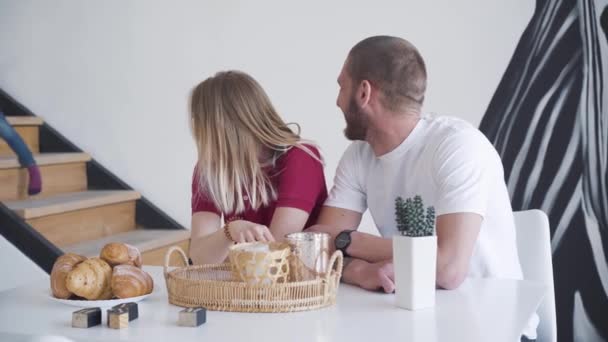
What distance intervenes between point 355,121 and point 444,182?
34 centimetres

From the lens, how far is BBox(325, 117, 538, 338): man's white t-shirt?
1.73m

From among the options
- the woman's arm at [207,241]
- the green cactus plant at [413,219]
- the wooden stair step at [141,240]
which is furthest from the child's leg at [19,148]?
the green cactus plant at [413,219]

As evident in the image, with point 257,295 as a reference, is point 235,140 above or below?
above

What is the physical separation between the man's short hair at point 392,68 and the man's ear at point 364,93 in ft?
0.04

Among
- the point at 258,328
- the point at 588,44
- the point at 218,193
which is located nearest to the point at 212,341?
the point at 258,328

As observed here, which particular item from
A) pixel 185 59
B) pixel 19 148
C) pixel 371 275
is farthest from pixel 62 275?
pixel 185 59

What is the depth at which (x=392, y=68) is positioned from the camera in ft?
6.24

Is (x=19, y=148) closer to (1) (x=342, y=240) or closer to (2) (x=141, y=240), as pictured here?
(2) (x=141, y=240)

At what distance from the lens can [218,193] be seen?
6.57 feet

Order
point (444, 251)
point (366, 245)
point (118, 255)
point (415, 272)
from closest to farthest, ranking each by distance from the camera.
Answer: point (415, 272)
point (118, 255)
point (444, 251)
point (366, 245)

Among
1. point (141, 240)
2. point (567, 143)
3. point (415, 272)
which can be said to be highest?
point (567, 143)

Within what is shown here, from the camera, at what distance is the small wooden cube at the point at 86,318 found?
4.12 feet

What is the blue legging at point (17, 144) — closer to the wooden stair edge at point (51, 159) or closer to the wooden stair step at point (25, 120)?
the wooden stair edge at point (51, 159)

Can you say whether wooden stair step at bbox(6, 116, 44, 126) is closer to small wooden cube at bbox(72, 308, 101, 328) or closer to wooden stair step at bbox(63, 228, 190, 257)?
wooden stair step at bbox(63, 228, 190, 257)
